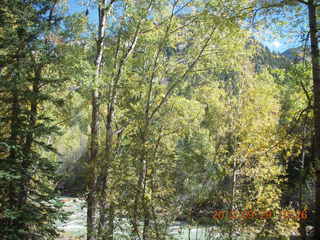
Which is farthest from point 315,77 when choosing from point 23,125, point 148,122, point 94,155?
point 23,125

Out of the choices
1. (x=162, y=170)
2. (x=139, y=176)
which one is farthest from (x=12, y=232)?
(x=162, y=170)

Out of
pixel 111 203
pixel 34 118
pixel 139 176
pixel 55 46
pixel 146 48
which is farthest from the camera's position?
pixel 146 48

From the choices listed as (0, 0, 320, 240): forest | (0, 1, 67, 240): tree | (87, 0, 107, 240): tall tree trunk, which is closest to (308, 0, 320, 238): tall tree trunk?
(0, 0, 320, 240): forest

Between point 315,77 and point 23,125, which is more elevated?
point 315,77

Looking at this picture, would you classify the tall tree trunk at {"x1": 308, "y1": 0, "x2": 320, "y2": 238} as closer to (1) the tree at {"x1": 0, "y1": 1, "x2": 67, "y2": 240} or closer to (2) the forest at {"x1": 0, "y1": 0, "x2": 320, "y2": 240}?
(2) the forest at {"x1": 0, "y1": 0, "x2": 320, "y2": 240}

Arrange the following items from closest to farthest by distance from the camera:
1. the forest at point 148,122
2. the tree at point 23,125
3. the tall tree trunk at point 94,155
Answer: the forest at point 148,122 < the tree at point 23,125 < the tall tree trunk at point 94,155

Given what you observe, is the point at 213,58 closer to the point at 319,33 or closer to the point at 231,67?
the point at 231,67

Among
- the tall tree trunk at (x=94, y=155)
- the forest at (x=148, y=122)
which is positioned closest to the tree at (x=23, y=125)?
the forest at (x=148, y=122)

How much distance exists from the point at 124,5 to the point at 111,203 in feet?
20.8

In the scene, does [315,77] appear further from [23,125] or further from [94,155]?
[23,125]

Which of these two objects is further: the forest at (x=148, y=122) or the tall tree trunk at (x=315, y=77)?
the forest at (x=148, y=122)

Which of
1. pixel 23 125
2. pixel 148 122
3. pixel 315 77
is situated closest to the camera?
pixel 315 77

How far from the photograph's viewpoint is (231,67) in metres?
9.31

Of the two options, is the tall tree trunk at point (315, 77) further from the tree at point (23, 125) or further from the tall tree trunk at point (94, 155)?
the tree at point (23, 125)
